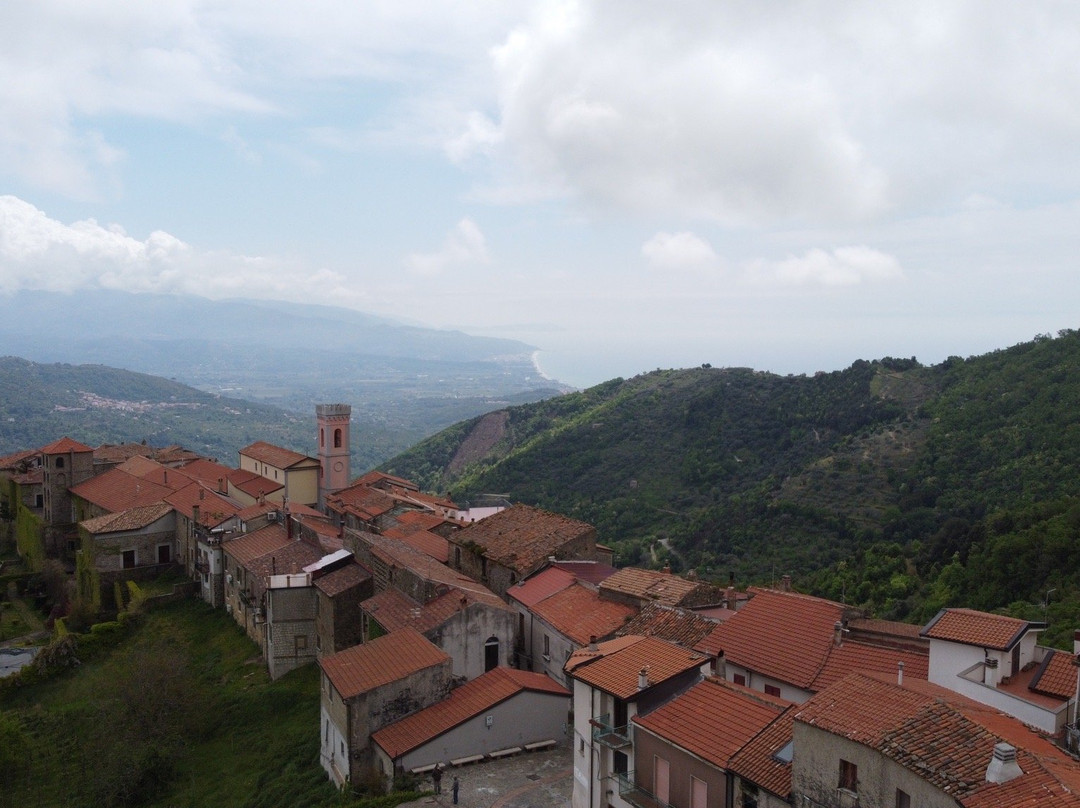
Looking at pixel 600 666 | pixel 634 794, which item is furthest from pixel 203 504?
pixel 634 794

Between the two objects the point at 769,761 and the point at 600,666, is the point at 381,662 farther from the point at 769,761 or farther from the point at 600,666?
the point at 769,761

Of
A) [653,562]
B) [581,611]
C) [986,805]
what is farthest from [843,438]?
[986,805]

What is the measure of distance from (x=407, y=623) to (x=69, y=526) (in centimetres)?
2877

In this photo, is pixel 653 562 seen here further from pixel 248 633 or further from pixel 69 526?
pixel 69 526

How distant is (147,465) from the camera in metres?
47.5

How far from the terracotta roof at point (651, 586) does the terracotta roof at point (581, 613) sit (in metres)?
0.45

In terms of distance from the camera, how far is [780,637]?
18.8 meters

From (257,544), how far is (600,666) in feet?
61.1

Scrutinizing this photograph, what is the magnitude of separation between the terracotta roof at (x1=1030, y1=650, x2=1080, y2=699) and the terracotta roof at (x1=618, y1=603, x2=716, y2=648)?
7.02 m

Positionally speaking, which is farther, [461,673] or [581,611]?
[581,611]

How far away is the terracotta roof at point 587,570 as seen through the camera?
26.8 m

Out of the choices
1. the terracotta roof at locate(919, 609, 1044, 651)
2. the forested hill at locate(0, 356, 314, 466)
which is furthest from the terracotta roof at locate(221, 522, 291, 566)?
the forested hill at locate(0, 356, 314, 466)

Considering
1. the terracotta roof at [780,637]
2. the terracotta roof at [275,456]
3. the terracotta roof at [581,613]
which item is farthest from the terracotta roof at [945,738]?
the terracotta roof at [275,456]

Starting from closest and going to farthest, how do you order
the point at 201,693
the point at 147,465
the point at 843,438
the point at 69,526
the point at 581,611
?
the point at 581,611
the point at 201,693
the point at 69,526
the point at 147,465
the point at 843,438
